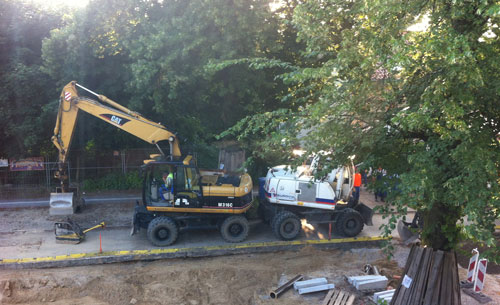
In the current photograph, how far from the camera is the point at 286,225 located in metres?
12.0

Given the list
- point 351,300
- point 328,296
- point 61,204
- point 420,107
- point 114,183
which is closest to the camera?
point 420,107

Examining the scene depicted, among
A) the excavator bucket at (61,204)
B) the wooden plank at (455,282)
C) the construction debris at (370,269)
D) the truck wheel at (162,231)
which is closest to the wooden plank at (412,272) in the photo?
the wooden plank at (455,282)

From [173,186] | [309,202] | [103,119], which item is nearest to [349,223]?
[309,202]

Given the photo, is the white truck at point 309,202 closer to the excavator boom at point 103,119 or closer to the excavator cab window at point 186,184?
the excavator cab window at point 186,184

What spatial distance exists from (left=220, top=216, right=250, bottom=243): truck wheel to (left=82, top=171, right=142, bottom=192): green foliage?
7647 millimetres

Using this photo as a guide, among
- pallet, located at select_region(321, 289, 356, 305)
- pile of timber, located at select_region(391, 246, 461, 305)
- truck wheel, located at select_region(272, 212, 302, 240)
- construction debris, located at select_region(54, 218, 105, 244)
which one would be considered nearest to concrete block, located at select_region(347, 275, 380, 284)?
pallet, located at select_region(321, 289, 356, 305)

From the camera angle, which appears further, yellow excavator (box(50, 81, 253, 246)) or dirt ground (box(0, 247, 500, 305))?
yellow excavator (box(50, 81, 253, 246))

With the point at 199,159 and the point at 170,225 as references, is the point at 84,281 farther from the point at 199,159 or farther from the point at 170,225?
the point at 199,159

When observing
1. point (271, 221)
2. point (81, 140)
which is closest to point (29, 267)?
point (271, 221)

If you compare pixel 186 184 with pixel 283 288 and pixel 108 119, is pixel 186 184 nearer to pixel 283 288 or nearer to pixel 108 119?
pixel 108 119

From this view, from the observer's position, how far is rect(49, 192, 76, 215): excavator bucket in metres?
13.4

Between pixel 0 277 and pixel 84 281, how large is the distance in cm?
199

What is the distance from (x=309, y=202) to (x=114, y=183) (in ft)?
32.6

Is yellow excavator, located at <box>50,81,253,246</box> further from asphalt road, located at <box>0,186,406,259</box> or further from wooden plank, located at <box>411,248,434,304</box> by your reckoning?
wooden plank, located at <box>411,248,434,304</box>
